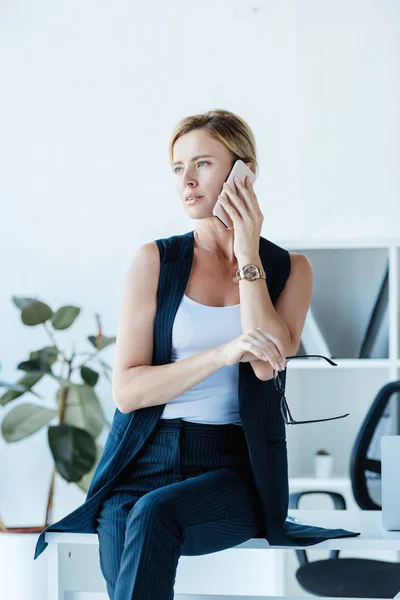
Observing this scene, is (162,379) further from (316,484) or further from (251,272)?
(316,484)

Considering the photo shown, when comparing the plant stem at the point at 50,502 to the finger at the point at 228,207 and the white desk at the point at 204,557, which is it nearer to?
the white desk at the point at 204,557

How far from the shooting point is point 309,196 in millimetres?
3576

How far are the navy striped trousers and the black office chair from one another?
799 millimetres

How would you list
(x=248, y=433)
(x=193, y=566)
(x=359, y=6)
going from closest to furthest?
(x=248, y=433)
(x=193, y=566)
(x=359, y=6)

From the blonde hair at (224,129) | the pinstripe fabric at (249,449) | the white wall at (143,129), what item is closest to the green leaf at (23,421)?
the white wall at (143,129)

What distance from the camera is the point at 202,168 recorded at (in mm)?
1849

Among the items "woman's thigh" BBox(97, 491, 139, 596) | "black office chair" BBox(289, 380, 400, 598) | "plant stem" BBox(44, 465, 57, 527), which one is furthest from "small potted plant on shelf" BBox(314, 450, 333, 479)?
"woman's thigh" BBox(97, 491, 139, 596)

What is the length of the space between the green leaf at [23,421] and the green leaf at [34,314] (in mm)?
345

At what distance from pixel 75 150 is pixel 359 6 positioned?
1.40 meters

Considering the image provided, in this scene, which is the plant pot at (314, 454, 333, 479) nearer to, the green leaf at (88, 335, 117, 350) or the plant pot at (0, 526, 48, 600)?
the green leaf at (88, 335, 117, 350)

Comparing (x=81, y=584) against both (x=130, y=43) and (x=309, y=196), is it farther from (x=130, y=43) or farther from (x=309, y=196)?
(x=130, y=43)

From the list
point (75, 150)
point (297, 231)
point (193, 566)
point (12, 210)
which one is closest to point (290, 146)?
point (297, 231)

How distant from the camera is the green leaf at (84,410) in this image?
3211 millimetres

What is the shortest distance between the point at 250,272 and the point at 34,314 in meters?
1.62
